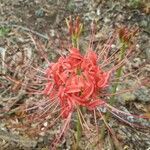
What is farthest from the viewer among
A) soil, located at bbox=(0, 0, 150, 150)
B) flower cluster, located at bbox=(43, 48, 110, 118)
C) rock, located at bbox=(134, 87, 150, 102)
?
rock, located at bbox=(134, 87, 150, 102)

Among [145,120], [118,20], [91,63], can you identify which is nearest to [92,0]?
[118,20]

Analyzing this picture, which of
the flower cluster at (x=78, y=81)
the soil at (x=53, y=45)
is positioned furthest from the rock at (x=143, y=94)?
the flower cluster at (x=78, y=81)

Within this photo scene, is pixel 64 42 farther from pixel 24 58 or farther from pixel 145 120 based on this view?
pixel 145 120

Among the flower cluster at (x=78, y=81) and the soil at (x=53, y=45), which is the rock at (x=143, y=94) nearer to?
the soil at (x=53, y=45)

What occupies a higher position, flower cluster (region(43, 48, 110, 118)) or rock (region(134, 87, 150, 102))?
flower cluster (region(43, 48, 110, 118))

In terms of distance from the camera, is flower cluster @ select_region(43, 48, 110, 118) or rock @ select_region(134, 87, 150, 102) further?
rock @ select_region(134, 87, 150, 102)

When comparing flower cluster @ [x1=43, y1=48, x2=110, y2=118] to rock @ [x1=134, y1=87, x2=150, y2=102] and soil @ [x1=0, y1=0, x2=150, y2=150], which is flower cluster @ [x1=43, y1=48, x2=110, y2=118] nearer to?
soil @ [x1=0, y1=0, x2=150, y2=150]

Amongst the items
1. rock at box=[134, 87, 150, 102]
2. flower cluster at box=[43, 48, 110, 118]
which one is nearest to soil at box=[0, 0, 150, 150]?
rock at box=[134, 87, 150, 102]

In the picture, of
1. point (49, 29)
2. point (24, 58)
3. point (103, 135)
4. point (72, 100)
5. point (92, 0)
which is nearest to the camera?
point (72, 100)
